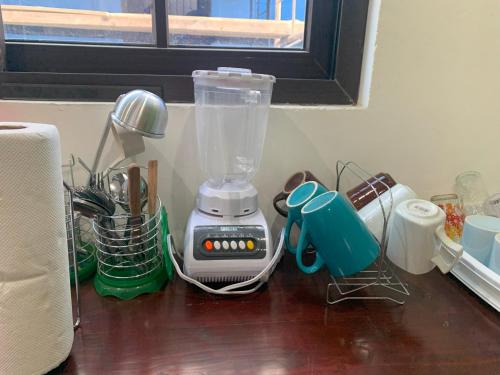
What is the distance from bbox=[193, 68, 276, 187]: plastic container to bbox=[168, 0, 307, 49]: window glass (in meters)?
0.18

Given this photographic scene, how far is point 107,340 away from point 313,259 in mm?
426

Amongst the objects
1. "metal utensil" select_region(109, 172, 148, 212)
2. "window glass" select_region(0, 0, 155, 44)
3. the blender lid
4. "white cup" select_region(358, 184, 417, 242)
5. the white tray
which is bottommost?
the white tray

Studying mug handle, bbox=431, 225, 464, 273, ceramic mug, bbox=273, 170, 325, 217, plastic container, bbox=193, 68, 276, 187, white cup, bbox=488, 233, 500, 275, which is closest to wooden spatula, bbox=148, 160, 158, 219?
plastic container, bbox=193, 68, 276, 187

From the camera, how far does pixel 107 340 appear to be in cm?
58

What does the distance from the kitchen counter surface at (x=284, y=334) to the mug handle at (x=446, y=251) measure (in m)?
0.07

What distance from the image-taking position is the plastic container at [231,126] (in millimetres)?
778

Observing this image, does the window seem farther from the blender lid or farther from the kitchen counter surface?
the kitchen counter surface

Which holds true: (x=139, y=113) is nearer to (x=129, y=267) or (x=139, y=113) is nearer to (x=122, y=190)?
(x=122, y=190)

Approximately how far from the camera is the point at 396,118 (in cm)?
87

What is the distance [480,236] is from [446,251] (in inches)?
3.1

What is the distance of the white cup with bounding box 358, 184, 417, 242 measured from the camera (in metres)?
0.74

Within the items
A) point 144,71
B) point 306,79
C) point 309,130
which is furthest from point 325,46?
point 144,71

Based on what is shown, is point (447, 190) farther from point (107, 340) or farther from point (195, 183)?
point (107, 340)

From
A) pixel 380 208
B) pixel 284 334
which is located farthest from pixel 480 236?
pixel 284 334
